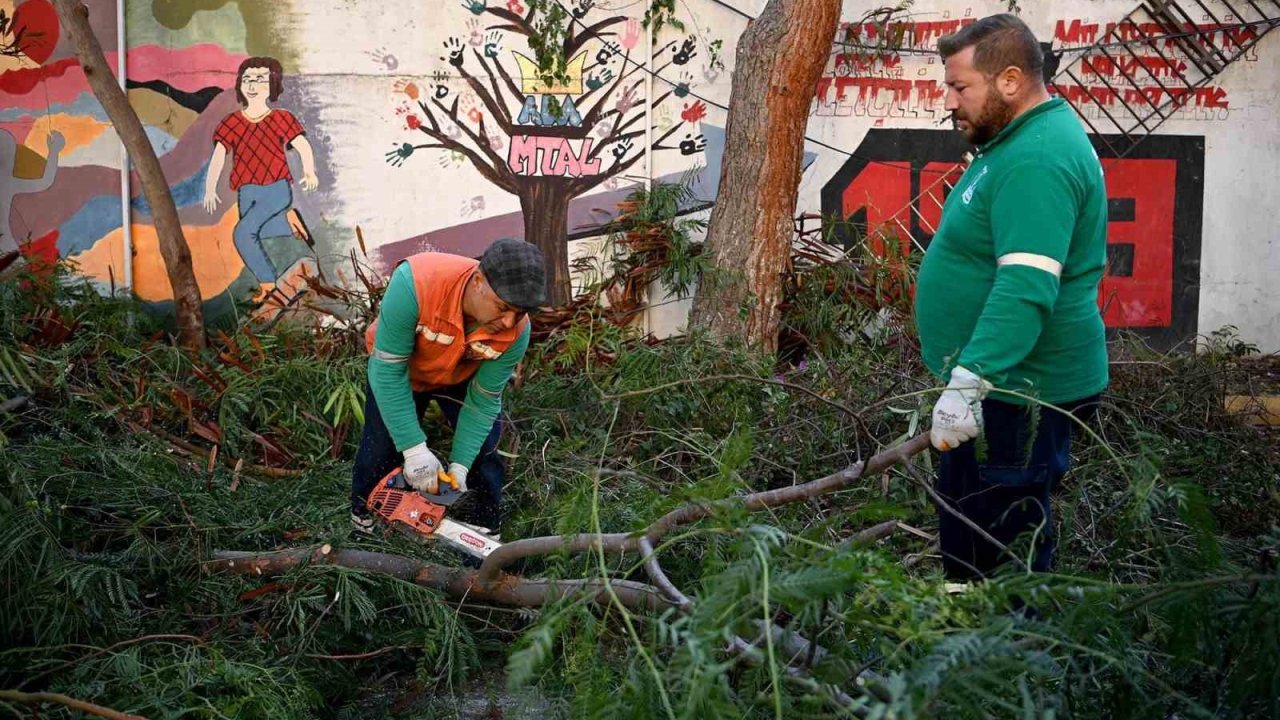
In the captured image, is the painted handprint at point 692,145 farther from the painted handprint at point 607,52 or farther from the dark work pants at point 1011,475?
the dark work pants at point 1011,475

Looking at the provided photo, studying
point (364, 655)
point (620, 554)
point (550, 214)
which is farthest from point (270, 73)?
point (620, 554)

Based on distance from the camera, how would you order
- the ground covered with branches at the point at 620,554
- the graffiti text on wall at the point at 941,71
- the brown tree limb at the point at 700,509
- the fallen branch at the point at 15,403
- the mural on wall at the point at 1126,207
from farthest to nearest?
the mural on wall at the point at 1126,207 < the graffiti text on wall at the point at 941,71 < the fallen branch at the point at 15,403 < the brown tree limb at the point at 700,509 < the ground covered with branches at the point at 620,554

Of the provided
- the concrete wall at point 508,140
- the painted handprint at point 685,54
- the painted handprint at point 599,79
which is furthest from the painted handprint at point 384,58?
the painted handprint at point 685,54

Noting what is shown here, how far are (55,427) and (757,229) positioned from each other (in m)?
3.81

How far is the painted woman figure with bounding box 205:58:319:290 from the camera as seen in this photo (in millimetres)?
7250

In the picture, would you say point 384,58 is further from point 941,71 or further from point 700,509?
point 700,509

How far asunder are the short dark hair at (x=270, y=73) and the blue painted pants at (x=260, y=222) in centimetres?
A: 58

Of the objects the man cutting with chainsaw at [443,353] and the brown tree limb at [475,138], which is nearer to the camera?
the man cutting with chainsaw at [443,353]

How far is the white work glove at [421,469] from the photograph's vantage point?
385 centimetres

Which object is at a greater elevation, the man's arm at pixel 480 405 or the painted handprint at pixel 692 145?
the painted handprint at pixel 692 145

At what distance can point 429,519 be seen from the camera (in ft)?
12.3

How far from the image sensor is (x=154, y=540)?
3750 mm

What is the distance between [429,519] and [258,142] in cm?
447

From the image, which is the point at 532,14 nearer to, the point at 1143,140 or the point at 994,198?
the point at 1143,140
